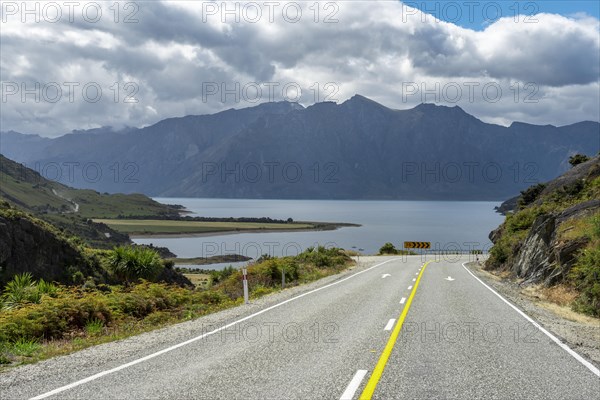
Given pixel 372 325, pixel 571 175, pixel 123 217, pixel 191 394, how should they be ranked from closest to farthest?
→ 1. pixel 191 394
2. pixel 372 325
3. pixel 571 175
4. pixel 123 217

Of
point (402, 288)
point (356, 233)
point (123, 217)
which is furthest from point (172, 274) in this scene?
point (123, 217)

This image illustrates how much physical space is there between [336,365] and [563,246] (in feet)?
57.6

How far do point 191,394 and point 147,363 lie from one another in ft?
7.21

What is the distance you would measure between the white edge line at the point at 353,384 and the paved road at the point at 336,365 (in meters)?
0.03

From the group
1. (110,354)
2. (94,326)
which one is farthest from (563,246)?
(110,354)

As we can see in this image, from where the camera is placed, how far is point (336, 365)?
846cm

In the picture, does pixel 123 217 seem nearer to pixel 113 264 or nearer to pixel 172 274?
pixel 172 274

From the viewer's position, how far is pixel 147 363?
28.6 feet

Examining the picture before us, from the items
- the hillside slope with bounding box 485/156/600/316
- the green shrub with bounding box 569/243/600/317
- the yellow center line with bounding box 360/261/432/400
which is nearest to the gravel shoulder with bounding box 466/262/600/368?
the green shrub with bounding box 569/243/600/317

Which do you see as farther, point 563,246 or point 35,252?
point 35,252

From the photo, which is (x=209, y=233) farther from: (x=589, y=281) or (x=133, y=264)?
(x=589, y=281)

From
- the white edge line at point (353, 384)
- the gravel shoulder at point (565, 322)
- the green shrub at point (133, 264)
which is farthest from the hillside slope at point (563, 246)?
the green shrub at point (133, 264)

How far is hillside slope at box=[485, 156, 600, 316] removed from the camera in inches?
708

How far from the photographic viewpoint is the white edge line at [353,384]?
676 cm
